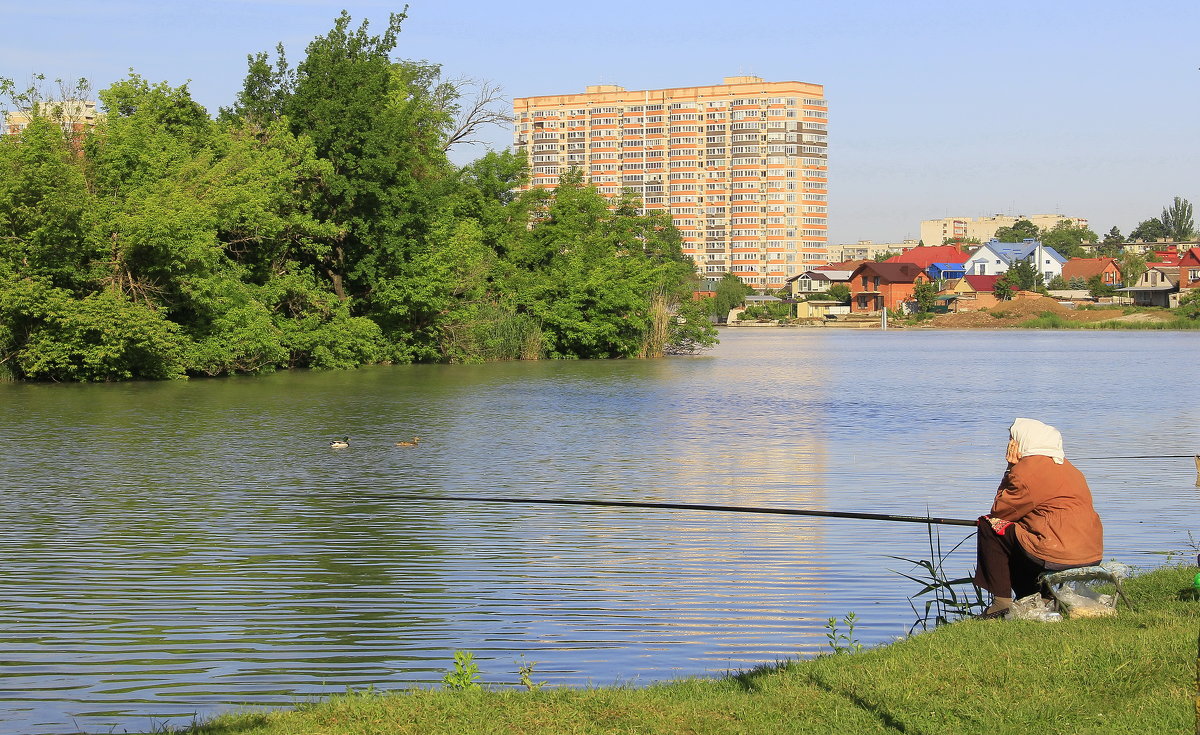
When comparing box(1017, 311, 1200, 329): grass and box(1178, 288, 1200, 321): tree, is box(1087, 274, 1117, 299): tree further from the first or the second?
box(1178, 288, 1200, 321): tree

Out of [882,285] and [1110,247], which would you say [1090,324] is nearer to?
[882,285]

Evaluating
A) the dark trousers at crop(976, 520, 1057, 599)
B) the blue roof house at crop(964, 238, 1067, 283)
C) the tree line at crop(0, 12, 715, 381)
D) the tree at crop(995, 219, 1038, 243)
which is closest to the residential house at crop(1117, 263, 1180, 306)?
the blue roof house at crop(964, 238, 1067, 283)

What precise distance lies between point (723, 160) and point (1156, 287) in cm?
7218

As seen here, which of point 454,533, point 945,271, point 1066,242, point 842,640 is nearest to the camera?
point 842,640

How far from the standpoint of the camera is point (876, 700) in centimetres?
582

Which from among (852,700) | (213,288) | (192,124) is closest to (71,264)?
(213,288)

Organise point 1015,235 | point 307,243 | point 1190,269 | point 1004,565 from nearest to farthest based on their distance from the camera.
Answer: point 1004,565 → point 307,243 → point 1190,269 → point 1015,235

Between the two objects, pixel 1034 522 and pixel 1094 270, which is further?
pixel 1094 270

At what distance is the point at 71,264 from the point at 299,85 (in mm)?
12897

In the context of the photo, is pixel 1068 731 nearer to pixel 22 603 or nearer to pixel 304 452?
pixel 22 603

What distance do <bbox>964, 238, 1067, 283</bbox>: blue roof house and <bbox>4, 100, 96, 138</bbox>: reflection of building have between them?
118 m

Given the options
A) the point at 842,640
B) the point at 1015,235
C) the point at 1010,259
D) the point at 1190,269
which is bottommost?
the point at 842,640

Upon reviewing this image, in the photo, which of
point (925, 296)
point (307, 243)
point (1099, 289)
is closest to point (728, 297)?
point (925, 296)

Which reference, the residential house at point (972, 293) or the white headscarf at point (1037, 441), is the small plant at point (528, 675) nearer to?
the white headscarf at point (1037, 441)
